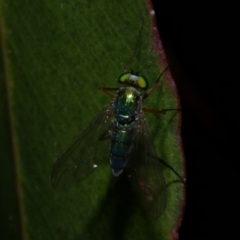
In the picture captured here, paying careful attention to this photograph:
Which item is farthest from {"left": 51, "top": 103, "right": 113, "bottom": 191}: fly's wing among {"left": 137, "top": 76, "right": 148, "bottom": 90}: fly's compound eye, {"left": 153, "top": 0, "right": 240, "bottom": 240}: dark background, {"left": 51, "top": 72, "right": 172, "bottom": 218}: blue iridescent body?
{"left": 153, "top": 0, "right": 240, "bottom": 240}: dark background

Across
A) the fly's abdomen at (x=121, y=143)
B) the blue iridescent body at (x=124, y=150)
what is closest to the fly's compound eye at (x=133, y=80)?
the blue iridescent body at (x=124, y=150)

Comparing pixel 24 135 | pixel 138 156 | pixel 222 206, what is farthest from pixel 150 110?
pixel 222 206

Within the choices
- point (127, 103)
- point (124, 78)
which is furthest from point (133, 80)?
point (127, 103)

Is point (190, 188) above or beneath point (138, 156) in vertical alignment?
beneath

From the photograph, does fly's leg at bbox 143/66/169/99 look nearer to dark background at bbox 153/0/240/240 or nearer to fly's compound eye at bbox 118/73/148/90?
fly's compound eye at bbox 118/73/148/90

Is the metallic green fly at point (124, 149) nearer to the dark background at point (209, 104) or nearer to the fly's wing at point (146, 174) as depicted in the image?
the fly's wing at point (146, 174)

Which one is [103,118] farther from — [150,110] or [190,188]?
[190,188]
